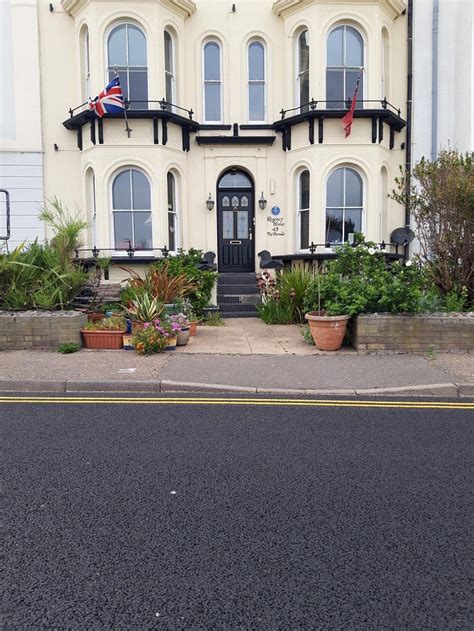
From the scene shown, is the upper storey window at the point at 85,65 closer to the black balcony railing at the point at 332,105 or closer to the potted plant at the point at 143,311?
the black balcony railing at the point at 332,105

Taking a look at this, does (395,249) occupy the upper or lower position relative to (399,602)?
upper

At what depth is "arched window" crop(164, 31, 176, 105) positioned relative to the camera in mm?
14273

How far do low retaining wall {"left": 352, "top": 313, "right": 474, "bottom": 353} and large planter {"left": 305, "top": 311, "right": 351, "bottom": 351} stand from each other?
29 centimetres

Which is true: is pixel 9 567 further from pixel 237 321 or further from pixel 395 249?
pixel 395 249

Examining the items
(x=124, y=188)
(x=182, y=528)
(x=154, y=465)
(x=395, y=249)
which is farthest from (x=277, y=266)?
(x=182, y=528)

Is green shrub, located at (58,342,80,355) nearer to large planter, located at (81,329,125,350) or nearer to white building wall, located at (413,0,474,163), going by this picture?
large planter, located at (81,329,125,350)

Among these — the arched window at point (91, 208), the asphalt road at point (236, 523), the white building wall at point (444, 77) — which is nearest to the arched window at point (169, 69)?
the arched window at point (91, 208)

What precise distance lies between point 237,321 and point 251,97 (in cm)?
677

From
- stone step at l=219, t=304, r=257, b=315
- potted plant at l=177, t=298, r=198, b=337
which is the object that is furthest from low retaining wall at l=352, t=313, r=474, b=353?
stone step at l=219, t=304, r=257, b=315

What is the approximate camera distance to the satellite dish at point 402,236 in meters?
14.9

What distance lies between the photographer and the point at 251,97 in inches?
592

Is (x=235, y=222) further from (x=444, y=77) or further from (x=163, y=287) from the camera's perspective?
(x=444, y=77)

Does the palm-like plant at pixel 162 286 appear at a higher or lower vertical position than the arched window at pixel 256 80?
lower

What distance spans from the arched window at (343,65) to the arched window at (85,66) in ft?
21.0
